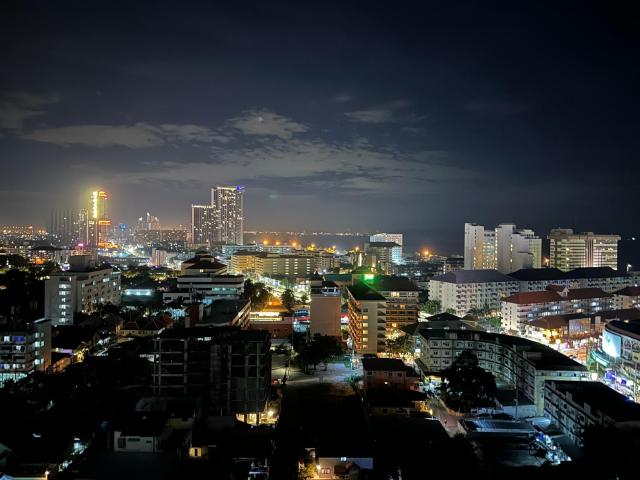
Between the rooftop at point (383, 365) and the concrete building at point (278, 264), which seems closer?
the rooftop at point (383, 365)

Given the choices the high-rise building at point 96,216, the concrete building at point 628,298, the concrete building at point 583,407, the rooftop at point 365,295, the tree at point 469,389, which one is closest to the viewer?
the concrete building at point 583,407

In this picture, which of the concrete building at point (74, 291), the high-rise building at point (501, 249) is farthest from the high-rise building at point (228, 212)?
the concrete building at point (74, 291)

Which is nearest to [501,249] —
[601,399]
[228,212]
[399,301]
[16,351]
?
[399,301]

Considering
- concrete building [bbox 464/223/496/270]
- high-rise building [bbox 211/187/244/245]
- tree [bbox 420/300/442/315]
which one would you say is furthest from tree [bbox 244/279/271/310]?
high-rise building [bbox 211/187/244/245]

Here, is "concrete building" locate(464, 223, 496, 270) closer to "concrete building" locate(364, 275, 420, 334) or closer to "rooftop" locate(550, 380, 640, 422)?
"concrete building" locate(364, 275, 420, 334)

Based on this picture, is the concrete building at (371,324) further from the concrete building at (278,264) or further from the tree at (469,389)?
the concrete building at (278,264)

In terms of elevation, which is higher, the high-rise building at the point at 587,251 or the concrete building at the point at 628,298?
the high-rise building at the point at 587,251
